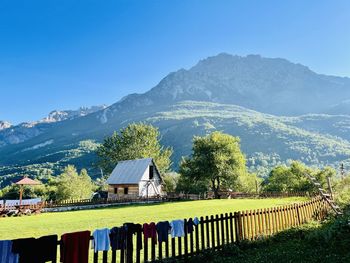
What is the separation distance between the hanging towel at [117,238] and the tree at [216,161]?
134 feet

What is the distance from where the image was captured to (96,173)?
166375mm

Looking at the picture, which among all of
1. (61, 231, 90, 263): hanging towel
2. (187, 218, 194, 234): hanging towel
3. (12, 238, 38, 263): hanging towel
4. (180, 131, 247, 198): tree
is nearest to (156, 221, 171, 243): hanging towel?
(187, 218, 194, 234): hanging towel

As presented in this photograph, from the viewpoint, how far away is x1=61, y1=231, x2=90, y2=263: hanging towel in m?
6.92

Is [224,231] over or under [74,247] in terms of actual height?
under

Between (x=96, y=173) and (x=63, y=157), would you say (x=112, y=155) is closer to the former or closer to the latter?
(x=96, y=173)

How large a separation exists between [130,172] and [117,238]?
46.0 meters

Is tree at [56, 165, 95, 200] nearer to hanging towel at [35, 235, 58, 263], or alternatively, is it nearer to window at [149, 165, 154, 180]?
window at [149, 165, 154, 180]

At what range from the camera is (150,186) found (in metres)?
53.4

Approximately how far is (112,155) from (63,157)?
458ft

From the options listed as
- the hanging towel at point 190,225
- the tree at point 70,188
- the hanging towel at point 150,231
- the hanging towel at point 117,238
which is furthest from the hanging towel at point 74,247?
the tree at point 70,188

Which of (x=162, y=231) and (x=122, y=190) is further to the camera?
(x=122, y=190)

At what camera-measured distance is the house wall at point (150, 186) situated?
51.4m

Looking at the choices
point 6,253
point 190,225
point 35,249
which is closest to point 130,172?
point 190,225

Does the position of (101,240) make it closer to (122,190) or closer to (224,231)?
(224,231)
